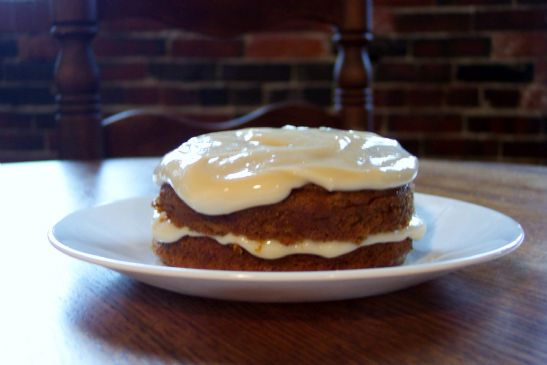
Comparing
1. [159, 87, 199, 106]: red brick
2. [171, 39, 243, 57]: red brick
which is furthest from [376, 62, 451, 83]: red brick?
[159, 87, 199, 106]: red brick

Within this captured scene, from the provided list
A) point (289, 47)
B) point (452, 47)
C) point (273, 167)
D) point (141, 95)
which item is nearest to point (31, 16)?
point (141, 95)

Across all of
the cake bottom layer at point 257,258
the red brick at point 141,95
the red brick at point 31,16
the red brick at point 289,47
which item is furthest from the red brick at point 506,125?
the cake bottom layer at point 257,258

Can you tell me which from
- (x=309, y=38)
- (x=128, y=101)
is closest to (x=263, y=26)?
(x=309, y=38)

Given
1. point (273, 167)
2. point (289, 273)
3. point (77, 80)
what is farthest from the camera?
point (77, 80)

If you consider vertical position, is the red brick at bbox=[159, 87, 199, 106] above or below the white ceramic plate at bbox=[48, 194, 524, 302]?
below

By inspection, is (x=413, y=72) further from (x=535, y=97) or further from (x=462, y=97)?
(x=535, y=97)

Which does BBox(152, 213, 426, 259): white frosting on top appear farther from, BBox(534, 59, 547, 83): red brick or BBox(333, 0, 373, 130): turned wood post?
BBox(534, 59, 547, 83): red brick
